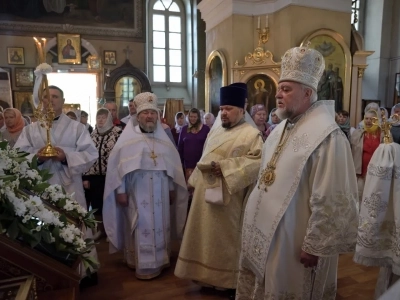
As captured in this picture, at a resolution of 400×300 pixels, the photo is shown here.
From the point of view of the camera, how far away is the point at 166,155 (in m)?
3.66

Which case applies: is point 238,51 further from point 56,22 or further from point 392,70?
point 56,22

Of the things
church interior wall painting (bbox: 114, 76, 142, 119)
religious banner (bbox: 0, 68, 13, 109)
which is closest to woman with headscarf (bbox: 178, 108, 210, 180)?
church interior wall painting (bbox: 114, 76, 142, 119)

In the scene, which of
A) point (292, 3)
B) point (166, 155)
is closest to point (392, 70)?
point (292, 3)

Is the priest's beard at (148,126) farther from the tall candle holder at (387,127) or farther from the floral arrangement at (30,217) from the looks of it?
the tall candle holder at (387,127)

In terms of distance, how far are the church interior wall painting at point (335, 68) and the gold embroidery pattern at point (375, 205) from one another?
→ 621 cm

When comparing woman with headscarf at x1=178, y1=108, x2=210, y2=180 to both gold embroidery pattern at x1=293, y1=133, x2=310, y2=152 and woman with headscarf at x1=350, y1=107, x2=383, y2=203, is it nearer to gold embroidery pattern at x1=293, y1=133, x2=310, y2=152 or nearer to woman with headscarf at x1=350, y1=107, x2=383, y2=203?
woman with headscarf at x1=350, y1=107, x2=383, y2=203

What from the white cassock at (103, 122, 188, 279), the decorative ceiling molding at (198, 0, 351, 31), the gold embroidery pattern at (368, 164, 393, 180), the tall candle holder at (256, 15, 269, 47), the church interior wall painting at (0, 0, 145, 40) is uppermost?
the church interior wall painting at (0, 0, 145, 40)

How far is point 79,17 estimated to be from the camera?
14.1 metres

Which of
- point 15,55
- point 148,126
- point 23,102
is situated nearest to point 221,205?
point 148,126

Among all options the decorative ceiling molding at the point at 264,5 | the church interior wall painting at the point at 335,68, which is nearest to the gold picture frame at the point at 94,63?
the decorative ceiling molding at the point at 264,5

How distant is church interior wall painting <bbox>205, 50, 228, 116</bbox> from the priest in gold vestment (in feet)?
19.2

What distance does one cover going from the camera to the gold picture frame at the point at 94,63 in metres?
13.6

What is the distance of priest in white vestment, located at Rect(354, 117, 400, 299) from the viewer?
2564 mm

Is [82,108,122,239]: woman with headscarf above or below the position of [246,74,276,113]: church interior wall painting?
below
